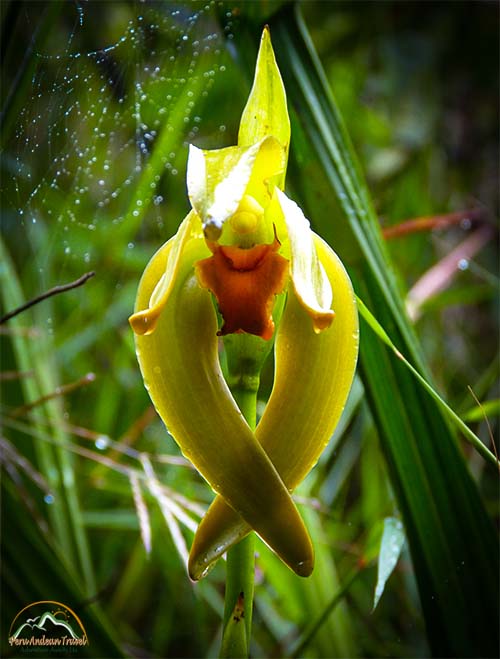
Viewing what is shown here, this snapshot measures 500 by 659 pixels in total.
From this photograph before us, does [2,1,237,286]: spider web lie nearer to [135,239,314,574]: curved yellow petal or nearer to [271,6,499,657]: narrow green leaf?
[271,6,499,657]: narrow green leaf

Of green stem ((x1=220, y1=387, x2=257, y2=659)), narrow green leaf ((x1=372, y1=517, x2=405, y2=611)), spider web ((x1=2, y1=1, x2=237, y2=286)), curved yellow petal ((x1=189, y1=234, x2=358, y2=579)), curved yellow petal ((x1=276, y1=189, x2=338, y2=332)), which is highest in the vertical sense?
spider web ((x1=2, y1=1, x2=237, y2=286))

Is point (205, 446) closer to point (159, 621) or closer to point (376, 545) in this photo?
point (376, 545)

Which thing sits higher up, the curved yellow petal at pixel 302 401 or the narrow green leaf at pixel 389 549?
the curved yellow petal at pixel 302 401

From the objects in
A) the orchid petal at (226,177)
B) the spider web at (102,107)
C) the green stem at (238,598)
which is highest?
the spider web at (102,107)

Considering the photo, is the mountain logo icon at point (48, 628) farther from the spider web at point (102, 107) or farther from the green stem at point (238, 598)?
the spider web at point (102, 107)

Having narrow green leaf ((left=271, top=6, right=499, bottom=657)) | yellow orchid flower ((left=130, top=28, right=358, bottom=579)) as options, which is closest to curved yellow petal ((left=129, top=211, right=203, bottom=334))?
yellow orchid flower ((left=130, top=28, right=358, bottom=579))

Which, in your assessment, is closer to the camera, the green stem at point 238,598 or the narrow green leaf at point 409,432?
the green stem at point 238,598

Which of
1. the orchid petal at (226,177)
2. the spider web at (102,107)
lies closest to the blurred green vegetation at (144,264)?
the spider web at (102,107)
